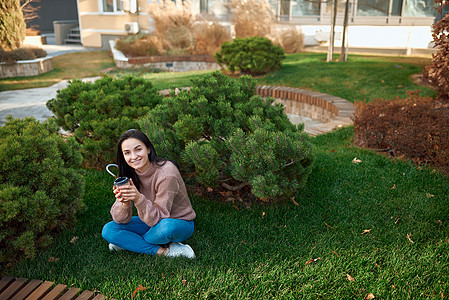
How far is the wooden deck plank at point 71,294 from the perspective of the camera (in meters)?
2.55

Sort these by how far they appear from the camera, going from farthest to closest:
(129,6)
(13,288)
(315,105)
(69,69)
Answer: (129,6) → (69,69) → (315,105) → (13,288)

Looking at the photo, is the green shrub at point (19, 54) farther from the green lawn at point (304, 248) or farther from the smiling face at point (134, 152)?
the smiling face at point (134, 152)

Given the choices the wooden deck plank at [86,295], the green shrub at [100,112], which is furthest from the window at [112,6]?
the wooden deck plank at [86,295]

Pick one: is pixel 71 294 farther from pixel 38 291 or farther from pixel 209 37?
pixel 209 37

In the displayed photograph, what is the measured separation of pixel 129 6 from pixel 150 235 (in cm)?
1680

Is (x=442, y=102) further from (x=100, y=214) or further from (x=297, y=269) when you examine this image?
(x=100, y=214)

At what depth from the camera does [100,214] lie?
3.70 meters

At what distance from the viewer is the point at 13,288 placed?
2691 millimetres

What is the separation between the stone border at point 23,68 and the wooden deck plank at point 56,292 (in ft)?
37.8

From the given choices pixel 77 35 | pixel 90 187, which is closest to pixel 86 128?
pixel 90 187

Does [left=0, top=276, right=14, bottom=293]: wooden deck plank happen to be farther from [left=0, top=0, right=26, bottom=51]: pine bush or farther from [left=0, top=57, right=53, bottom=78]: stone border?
[left=0, top=57, right=53, bottom=78]: stone border

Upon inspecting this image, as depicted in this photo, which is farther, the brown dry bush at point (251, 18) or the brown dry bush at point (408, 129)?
the brown dry bush at point (251, 18)

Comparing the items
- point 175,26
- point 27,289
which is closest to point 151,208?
point 27,289

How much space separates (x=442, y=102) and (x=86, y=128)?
5367 mm
